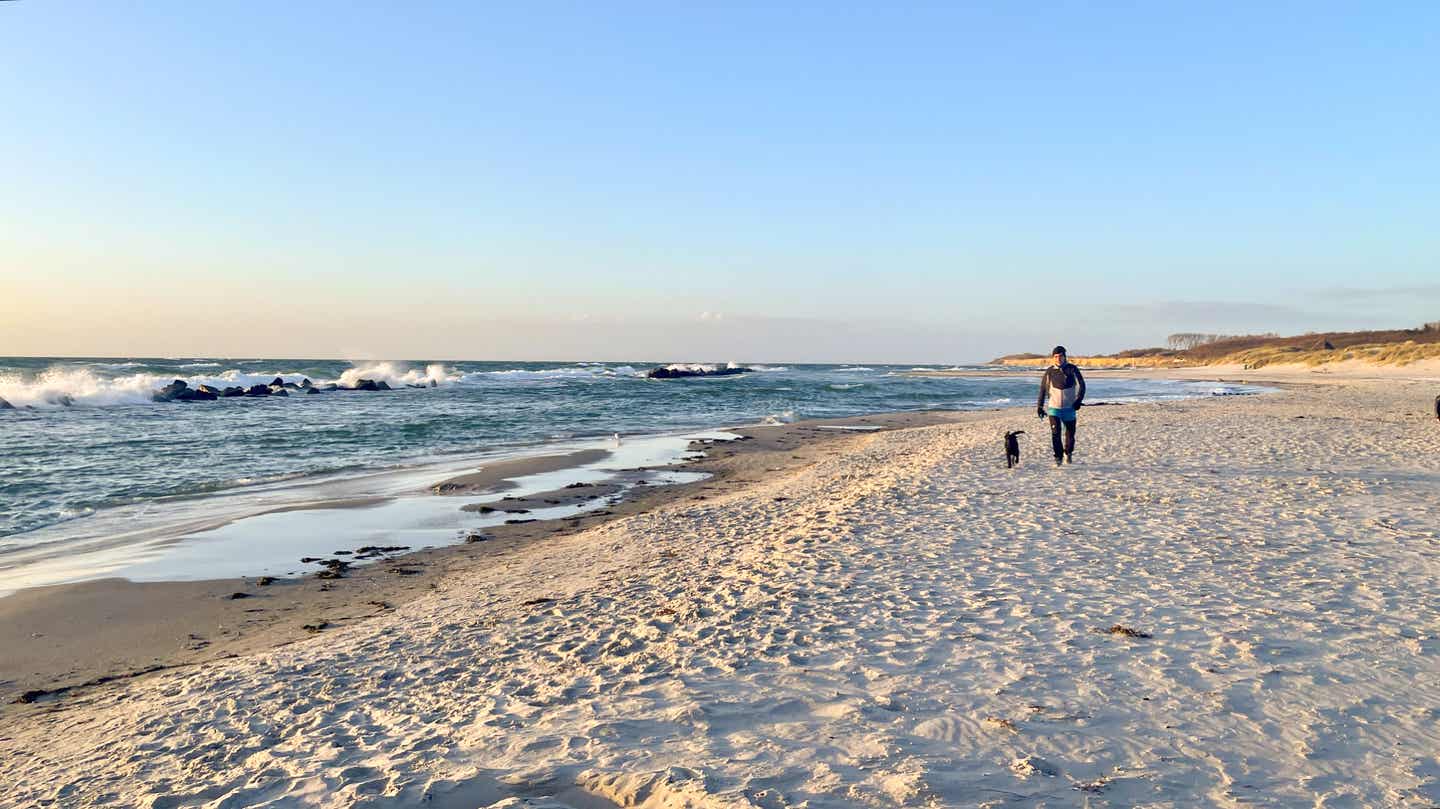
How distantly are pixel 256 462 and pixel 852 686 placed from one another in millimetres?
17538

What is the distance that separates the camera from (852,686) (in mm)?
4605

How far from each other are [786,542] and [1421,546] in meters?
5.99

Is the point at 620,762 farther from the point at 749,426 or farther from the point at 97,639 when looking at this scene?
the point at 749,426

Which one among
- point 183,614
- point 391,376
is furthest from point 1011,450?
point 391,376

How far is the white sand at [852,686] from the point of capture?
142 inches

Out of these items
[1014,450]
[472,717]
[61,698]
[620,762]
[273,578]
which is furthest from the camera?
[1014,450]

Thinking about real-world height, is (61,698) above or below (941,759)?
below

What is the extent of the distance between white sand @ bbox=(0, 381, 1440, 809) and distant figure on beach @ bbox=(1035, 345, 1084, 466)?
162 inches

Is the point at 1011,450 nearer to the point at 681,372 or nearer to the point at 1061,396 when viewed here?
the point at 1061,396

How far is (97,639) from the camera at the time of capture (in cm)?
675

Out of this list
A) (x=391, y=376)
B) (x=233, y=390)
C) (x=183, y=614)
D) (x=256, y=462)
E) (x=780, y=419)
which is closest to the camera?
(x=183, y=614)

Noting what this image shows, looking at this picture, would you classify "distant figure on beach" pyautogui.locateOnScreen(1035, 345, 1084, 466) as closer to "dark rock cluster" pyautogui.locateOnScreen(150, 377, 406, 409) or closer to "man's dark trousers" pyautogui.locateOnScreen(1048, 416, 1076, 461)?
"man's dark trousers" pyautogui.locateOnScreen(1048, 416, 1076, 461)

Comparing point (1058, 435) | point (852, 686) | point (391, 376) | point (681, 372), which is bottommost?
point (852, 686)

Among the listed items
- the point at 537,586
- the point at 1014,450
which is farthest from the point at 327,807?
the point at 1014,450
